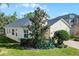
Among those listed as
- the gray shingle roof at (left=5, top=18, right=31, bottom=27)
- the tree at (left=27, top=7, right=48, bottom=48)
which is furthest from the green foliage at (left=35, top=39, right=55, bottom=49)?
the gray shingle roof at (left=5, top=18, right=31, bottom=27)

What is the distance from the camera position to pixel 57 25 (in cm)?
909

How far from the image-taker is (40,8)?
29.8ft

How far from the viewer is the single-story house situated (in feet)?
29.9

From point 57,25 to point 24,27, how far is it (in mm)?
571

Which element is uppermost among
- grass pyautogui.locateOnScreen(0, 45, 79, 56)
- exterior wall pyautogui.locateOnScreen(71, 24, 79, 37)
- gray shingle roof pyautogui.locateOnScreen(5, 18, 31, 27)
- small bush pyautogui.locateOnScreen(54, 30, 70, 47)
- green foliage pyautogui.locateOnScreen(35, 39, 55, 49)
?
gray shingle roof pyautogui.locateOnScreen(5, 18, 31, 27)

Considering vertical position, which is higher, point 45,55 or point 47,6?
point 47,6

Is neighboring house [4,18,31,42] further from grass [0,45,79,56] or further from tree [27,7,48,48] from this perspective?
grass [0,45,79,56]

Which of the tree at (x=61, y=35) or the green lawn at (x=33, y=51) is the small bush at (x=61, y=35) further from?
the green lawn at (x=33, y=51)

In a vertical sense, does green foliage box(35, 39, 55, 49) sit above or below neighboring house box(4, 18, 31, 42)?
below

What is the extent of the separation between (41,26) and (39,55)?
0.50 meters

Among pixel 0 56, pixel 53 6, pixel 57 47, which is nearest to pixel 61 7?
pixel 53 6

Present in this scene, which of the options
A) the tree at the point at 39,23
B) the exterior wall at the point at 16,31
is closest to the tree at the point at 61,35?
the tree at the point at 39,23

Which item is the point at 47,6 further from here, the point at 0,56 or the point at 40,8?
the point at 0,56

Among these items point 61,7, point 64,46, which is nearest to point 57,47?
point 64,46
